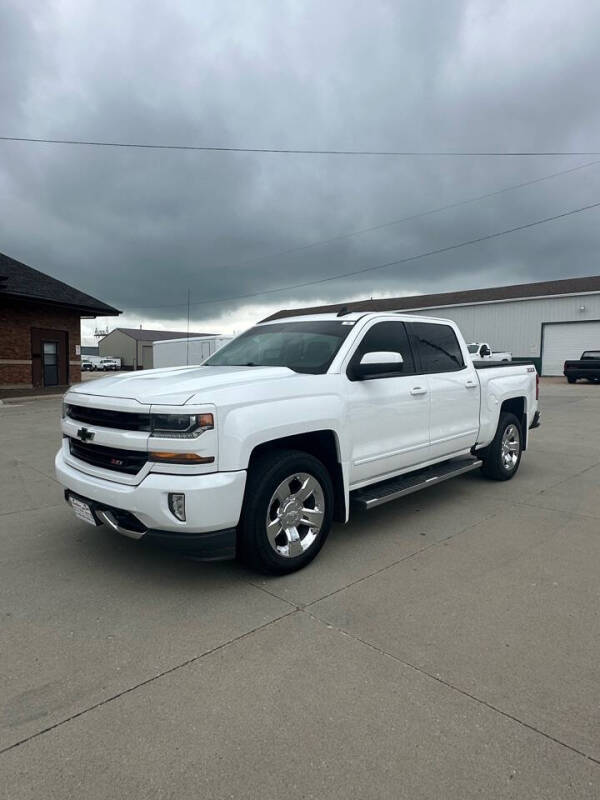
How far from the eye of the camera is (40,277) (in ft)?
71.5

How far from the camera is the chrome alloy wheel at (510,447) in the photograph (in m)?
6.41

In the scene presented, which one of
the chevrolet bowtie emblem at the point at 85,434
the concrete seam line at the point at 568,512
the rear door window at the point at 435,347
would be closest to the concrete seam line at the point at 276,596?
the chevrolet bowtie emblem at the point at 85,434

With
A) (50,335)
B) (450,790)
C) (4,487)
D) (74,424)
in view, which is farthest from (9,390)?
(450,790)

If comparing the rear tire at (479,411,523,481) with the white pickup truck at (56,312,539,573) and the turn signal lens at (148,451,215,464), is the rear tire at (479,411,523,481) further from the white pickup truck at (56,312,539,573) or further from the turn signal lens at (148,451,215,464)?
the turn signal lens at (148,451,215,464)

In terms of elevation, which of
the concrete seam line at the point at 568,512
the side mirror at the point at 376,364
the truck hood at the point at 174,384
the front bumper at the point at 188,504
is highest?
the side mirror at the point at 376,364

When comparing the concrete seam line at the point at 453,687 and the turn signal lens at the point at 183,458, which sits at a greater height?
the turn signal lens at the point at 183,458

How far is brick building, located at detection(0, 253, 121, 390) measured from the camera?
63.2 ft

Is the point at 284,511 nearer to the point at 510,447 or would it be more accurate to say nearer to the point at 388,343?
the point at 388,343

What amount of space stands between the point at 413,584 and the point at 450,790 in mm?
1693

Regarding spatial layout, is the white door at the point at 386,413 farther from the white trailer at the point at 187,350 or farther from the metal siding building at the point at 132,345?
the metal siding building at the point at 132,345

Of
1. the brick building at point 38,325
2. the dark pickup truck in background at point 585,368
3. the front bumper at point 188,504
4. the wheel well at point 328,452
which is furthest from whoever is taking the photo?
the dark pickup truck in background at point 585,368

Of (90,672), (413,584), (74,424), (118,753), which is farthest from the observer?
(74,424)

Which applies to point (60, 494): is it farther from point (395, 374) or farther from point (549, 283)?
point (549, 283)

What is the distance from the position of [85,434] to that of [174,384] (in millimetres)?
771
